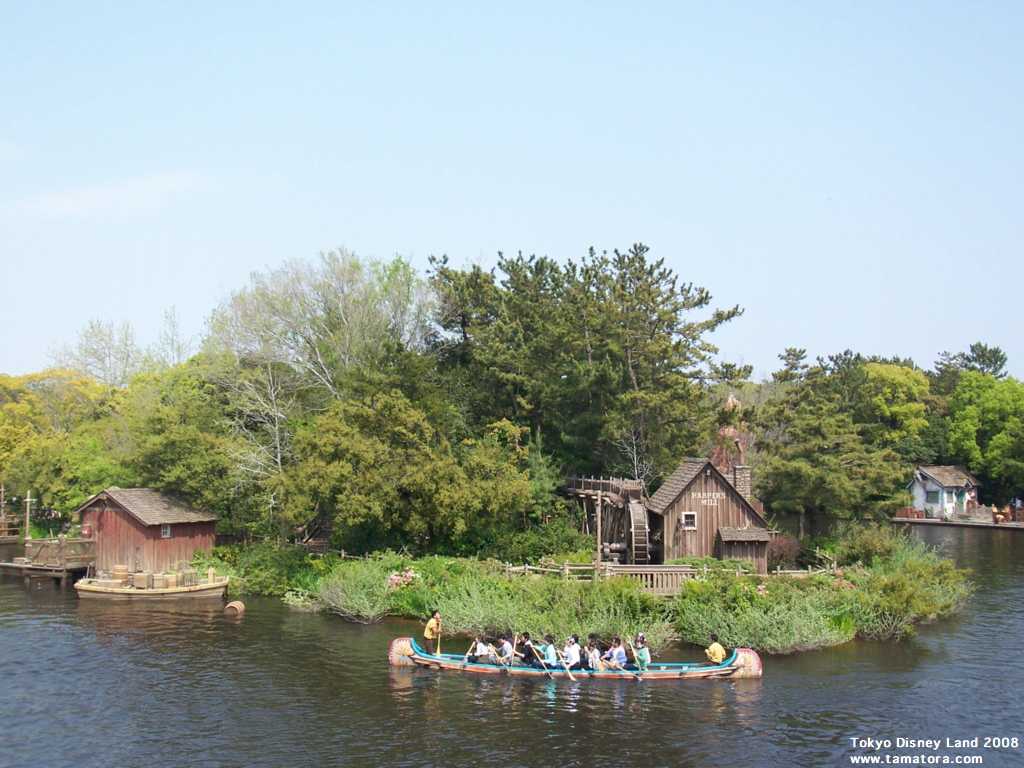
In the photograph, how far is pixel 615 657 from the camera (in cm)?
3162

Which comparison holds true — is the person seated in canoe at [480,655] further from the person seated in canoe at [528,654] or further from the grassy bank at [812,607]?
the grassy bank at [812,607]

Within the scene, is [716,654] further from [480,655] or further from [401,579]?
[401,579]

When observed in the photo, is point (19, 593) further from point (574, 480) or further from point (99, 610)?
point (574, 480)

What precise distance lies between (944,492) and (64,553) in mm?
77240

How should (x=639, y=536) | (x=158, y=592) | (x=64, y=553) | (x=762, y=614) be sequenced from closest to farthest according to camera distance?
1. (x=762, y=614)
2. (x=639, y=536)
3. (x=158, y=592)
4. (x=64, y=553)

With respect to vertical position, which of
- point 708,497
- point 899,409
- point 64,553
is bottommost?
point 64,553

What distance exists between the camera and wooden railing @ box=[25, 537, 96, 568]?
1951 inches

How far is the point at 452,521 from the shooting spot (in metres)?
44.1

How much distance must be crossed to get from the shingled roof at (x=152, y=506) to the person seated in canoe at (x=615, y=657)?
25983 millimetres

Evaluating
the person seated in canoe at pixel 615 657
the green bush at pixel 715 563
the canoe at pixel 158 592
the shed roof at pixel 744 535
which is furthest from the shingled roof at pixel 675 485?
the canoe at pixel 158 592

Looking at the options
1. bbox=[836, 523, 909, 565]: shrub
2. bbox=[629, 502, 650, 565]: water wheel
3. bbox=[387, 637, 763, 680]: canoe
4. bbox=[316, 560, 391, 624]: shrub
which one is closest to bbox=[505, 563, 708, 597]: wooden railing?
bbox=[629, 502, 650, 565]: water wheel

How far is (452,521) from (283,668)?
13.0 meters

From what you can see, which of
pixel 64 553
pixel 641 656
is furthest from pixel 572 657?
pixel 64 553

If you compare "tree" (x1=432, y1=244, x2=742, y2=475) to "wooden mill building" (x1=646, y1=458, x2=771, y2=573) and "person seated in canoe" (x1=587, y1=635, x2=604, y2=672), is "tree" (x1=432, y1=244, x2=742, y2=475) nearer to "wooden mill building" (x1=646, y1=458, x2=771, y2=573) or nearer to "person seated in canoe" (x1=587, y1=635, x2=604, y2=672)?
"wooden mill building" (x1=646, y1=458, x2=771, y2=573)
